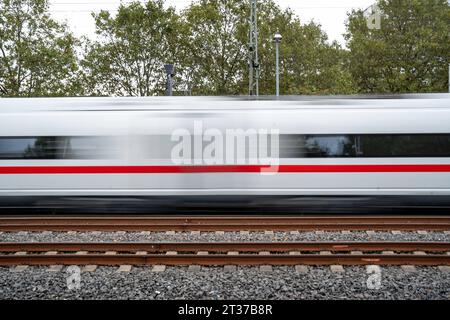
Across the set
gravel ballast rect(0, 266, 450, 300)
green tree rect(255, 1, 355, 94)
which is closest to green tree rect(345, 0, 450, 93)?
green tree rect(255, 1, 355, 94)

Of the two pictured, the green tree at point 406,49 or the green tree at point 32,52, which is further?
the green tree at point 406,49

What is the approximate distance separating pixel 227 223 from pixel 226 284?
316 cm

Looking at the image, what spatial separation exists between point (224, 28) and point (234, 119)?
64.1 feet

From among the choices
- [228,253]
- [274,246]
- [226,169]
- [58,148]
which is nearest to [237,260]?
[228,253]

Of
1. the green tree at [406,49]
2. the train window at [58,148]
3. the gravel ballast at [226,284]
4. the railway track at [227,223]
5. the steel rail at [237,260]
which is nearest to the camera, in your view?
the gravel ballast at [226,284]

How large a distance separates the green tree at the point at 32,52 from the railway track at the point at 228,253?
1934cm

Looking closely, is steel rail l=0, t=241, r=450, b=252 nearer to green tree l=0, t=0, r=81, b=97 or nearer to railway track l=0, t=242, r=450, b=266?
railway track l=0, t=242, r=450, b=266

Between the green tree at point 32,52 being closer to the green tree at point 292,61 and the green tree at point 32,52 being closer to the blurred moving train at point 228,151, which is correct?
the green tree at point 292,61

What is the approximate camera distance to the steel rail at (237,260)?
6277 millimetres

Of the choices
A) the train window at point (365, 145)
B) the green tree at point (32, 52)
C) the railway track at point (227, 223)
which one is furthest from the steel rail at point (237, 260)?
the green tree at point (32, 52)

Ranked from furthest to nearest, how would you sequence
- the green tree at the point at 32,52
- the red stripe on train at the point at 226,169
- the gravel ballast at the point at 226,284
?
the green tree at the point at 32,52 < the red stripe on train at the point at 226,169 < the gravel ballast at the point at 226,284

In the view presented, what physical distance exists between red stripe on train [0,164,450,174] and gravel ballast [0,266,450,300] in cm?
334

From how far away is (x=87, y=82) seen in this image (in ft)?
91.0
